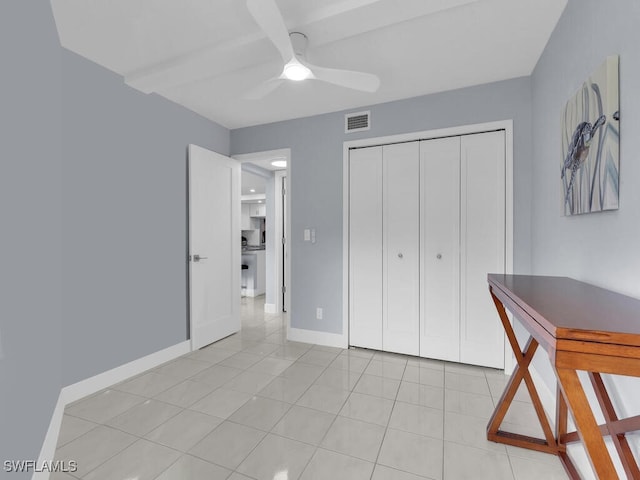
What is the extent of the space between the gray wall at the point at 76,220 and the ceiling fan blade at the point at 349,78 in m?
1.45

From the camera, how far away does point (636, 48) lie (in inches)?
43.6

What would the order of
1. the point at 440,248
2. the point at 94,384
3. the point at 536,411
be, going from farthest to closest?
the point at 440,248
the point at 94,384
the point at 536,411

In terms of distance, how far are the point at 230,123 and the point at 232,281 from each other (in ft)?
6.29

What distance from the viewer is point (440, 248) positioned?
9.29 ft

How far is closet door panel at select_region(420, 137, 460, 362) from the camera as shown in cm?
278

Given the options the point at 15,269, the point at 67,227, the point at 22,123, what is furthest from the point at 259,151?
the point at 15,269

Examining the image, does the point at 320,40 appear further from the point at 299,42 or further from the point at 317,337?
the point at 317,337

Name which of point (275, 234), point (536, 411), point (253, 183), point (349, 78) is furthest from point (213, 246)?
point (253, 183)

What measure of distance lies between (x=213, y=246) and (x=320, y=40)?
2.35 meters

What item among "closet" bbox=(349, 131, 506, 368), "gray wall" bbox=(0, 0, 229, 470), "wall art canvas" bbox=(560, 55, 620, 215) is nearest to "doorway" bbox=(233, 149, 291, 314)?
"gray wall" bbox=(0, 0, 229, 470)

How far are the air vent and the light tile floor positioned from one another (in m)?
2.35

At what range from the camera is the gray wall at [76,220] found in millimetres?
1285

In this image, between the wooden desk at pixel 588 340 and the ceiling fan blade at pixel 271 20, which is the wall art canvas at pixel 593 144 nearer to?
the wooden desk at pixel 588 340

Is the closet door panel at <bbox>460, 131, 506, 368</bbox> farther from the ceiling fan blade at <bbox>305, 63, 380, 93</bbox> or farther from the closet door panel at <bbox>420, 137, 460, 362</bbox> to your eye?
the ceiling fan blade at <bbox>305, 63, 380, 93</bbox>
